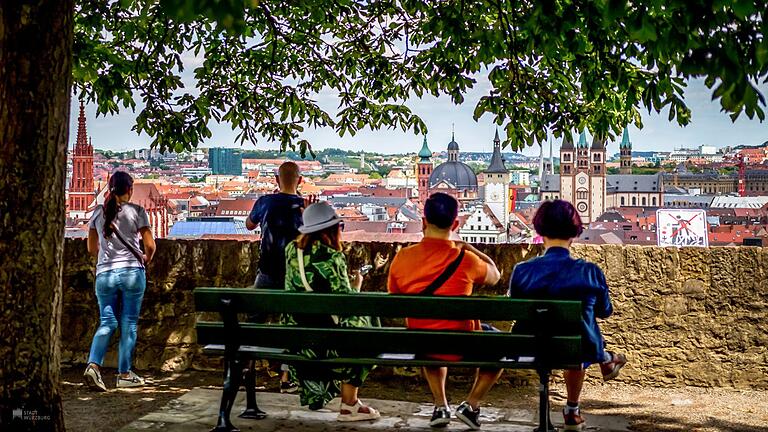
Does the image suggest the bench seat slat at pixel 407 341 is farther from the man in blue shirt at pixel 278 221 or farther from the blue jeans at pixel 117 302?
the blue jeans at pixel 117 302

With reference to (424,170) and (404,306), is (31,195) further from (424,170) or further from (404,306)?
(424,170)

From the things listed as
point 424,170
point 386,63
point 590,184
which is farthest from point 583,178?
point 386,63

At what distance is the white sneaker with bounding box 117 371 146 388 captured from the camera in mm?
6812

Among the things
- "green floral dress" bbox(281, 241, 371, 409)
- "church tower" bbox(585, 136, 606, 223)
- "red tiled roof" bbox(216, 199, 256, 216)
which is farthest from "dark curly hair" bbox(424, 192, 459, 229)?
"church tower" bbox(585, 136, 606, 223)

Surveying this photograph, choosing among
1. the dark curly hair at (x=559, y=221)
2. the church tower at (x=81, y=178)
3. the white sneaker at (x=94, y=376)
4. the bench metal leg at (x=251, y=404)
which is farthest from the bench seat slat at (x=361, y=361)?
the church tower at (x=81, y=178)

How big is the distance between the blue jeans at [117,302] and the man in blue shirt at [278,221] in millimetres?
918

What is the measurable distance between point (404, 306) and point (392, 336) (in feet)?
0.66

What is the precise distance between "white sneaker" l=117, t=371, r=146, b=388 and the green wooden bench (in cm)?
204

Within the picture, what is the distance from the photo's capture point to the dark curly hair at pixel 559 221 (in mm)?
4805

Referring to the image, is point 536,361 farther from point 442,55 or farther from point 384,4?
point 384,4

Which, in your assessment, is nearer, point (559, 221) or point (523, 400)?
point (559, 221)

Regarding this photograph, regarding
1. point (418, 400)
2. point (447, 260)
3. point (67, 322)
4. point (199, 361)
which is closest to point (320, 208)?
point (447, 260)

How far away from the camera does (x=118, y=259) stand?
654 centimetres

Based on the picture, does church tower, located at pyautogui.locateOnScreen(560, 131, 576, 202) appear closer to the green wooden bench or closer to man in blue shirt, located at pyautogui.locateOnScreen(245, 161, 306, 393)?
man in blue shirt, located at pyautogui.locateOnScreen(245, 161, 306, 393)
